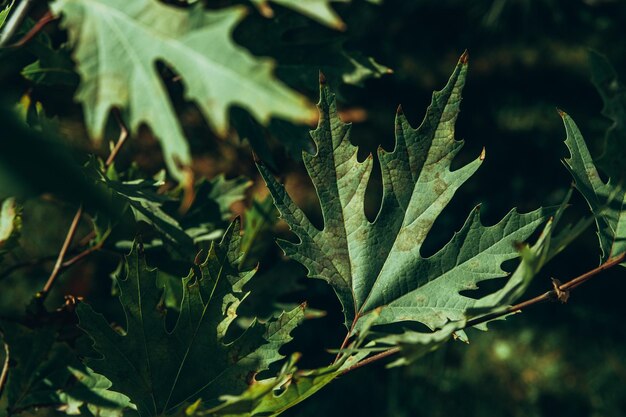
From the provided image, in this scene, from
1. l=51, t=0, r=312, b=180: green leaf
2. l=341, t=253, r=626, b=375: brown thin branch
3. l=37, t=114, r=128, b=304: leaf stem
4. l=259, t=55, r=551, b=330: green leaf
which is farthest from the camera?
l=37, t=114, r=128, b=304: leaf stem

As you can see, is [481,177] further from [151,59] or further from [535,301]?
[151,59]

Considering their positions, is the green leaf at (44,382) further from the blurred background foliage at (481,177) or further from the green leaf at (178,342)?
the blurred background foliage at (481,177)

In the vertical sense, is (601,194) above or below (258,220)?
above

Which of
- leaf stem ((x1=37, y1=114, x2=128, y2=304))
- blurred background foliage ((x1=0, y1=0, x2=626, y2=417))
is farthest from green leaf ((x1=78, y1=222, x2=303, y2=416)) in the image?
blurred background foliage ((x1=0, y1=0, x2=626, y2=417))

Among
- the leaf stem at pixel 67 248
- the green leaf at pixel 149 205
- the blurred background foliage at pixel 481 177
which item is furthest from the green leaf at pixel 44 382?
the blurred background foliage at pixel 481 177

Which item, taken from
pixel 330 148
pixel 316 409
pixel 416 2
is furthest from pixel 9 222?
pixel 416 2

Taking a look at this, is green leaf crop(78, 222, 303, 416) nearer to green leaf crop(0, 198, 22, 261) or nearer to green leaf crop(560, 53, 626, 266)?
green leaf crop(0, 198, 22, 261)

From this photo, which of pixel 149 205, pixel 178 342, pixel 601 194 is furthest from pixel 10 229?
pixel 601 194
